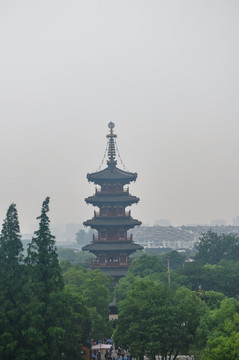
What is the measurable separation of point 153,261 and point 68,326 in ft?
110

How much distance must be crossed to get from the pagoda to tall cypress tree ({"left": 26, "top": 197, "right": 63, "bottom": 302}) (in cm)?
3245

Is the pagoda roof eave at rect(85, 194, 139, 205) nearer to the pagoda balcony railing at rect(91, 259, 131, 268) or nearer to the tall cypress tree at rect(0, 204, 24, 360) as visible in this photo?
the pagoda balcony railing at rect(91, 259, 131, 268)

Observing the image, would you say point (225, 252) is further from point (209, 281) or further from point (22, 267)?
point (22, 267)

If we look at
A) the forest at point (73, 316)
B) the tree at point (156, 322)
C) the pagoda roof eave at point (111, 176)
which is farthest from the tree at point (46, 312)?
the pagoda roof eave at point (111, 176)

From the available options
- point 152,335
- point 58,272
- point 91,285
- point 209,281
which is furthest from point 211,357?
point 209,281

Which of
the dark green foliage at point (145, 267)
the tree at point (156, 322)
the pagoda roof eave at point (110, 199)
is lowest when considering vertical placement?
the tree at point (156, 322)

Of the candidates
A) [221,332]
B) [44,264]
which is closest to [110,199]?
→ [44,264]

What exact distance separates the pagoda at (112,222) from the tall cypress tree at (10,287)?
3341 cm

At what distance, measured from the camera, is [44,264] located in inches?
1177

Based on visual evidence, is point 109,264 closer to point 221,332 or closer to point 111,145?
point 111,145

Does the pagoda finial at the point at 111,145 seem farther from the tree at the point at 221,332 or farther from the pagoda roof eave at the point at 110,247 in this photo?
the tree at the point at 221,332

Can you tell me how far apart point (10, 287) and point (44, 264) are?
2274 mm

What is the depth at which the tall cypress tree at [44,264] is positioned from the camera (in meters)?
29.3

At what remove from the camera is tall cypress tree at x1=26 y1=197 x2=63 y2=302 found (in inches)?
1152
